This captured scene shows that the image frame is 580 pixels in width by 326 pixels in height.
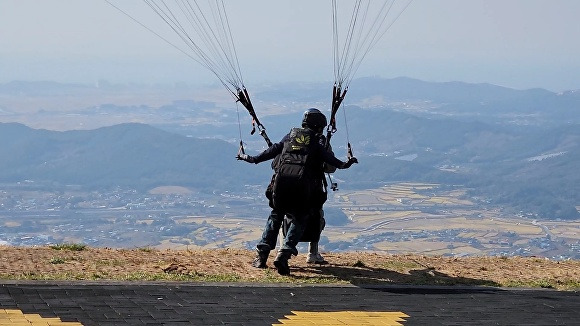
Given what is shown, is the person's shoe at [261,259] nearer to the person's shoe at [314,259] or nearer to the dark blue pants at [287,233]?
the dark blue pants at [287,233]

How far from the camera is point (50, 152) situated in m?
137

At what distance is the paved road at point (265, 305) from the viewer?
947 cm

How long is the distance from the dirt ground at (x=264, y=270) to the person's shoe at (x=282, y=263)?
11 centimetres

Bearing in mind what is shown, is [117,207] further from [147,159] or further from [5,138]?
[5,138]

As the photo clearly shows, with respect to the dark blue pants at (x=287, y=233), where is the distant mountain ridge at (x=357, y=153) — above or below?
below

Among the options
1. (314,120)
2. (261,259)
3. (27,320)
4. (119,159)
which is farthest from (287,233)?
(119,159)

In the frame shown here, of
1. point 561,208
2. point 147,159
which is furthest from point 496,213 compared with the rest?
point 147,159

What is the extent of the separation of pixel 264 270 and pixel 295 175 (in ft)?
3.99

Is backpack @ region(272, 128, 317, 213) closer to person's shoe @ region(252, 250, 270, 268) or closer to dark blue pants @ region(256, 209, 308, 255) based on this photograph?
dark blue pants @ region(256, 209, 308, 255)

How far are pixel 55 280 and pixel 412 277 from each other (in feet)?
14.6

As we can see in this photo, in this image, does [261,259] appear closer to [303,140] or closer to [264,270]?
[264,270]

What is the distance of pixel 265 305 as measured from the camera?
10406 mm

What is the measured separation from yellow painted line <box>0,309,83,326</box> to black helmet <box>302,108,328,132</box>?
4.97 metres

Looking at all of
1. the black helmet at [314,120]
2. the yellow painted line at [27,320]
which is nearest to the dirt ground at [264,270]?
the black helmet at [314,120]
